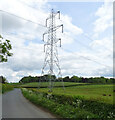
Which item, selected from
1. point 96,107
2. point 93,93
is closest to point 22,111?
point 96,107

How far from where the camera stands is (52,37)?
30.9 m

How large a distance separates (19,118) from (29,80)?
388 feet

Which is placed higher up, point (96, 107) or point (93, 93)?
point (96, 107)

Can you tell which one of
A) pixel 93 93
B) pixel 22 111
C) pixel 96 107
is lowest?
pixel 93 93

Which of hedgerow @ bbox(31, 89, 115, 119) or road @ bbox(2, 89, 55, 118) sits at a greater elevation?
hedgerow @ bbox(31, 89, 115, 119)

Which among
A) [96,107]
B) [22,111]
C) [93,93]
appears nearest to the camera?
[96,107]

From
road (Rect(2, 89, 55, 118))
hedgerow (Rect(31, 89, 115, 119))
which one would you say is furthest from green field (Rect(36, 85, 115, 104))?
road (Rect(2, 89, 55, 118))

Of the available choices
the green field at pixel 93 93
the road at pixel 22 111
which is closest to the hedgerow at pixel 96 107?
the green field at pixel 93 93

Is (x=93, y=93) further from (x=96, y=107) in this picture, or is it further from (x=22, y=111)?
(x=96, y=107)

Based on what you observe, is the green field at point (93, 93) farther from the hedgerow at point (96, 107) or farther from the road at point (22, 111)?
the road at point (22, 111)

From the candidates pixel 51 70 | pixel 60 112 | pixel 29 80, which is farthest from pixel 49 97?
pixel 29 80

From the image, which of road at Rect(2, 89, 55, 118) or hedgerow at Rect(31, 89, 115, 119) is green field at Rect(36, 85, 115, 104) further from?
road at Rect(2, 89, 55, 118)

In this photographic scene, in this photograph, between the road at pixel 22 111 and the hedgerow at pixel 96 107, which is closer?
the hedgerow at pixel 96 107

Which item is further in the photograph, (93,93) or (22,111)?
(93,93)
